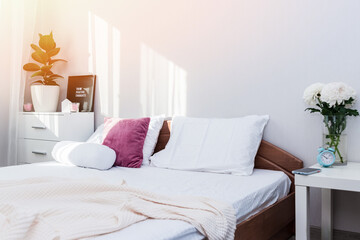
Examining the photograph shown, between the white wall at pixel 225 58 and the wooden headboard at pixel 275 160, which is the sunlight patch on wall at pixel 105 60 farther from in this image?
the wooden headboard at pixel 275 160

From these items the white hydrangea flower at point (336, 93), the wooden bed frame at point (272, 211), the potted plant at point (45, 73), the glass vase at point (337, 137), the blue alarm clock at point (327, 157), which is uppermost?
the potted plant at point (45, 73)

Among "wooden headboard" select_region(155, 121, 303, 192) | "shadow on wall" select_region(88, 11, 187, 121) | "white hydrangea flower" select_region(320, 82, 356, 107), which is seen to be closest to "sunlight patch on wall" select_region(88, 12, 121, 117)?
"shadow on wall" select_region(88, 11, 187, 121)

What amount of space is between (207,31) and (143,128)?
844 millimetres

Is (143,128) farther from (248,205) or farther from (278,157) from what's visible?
(248,205)

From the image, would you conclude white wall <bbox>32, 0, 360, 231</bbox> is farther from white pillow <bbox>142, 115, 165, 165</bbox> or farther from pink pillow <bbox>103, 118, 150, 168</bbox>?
pink pillow <bbox>103, 118, 150, 168</bbox>

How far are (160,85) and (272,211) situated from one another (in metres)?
1.43

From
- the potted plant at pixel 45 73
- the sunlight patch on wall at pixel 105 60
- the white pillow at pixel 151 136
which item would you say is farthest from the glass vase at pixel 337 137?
the potted plant at pixel 45 73

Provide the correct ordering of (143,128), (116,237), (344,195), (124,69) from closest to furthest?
1. (116,237)
2. (344,195)
3. (143,128)
4. (124,69)

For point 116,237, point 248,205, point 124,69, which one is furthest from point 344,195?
point 124,69

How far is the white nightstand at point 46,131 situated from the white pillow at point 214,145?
899 mm

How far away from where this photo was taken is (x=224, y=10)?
2652mm

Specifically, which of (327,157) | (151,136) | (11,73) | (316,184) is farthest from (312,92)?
(11,73)

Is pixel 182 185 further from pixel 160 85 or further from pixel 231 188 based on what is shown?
pixel 160 85

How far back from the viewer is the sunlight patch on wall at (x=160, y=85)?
9.39 feet
